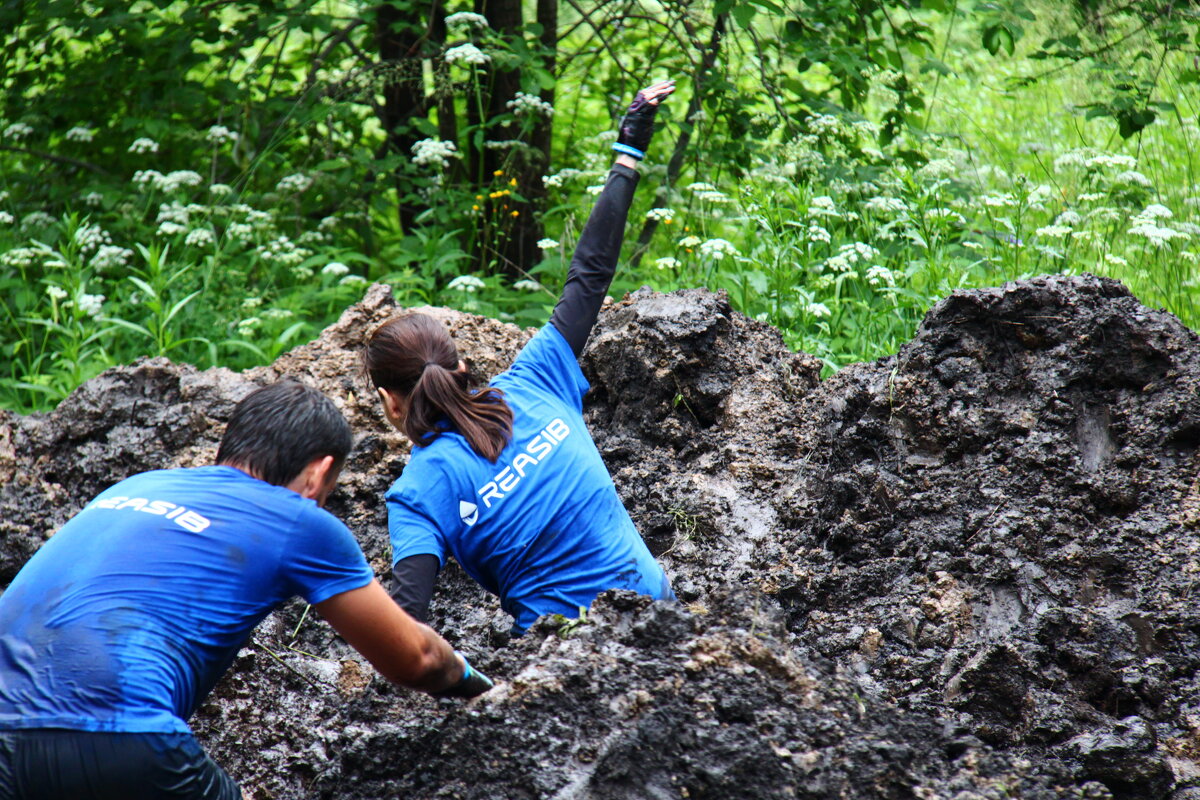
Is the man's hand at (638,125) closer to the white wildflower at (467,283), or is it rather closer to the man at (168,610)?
the man at (168,610)

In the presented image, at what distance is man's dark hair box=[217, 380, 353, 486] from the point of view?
7.19ft

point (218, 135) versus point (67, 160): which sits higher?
point (218, 135)

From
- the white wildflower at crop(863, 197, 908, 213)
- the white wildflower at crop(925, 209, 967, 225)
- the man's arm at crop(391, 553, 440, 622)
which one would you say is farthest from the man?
the white wildflower at crop(925, 209, 967, 225)

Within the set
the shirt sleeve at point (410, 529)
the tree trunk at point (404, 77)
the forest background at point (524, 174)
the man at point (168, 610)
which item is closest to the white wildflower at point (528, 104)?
the forest background at point (524, 174)

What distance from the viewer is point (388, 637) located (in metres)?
2.12

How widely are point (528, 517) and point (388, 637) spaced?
26.5 inches

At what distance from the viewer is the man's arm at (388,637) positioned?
2100mm

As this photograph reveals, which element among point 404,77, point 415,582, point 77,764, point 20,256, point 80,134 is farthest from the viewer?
point 80,134

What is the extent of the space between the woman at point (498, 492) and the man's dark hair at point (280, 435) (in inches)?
16.9

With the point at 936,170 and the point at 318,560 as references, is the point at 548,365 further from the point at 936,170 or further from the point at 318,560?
the point at 936,170

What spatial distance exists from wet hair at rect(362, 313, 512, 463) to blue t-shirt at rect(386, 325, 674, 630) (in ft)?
0.15

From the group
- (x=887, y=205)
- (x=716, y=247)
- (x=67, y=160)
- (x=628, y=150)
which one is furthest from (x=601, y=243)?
(x=67, y=160)

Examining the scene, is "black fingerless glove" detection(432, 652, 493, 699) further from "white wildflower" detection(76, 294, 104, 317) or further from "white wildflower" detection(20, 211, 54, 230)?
"white wildflower" detection(20, 211, 54, 230)

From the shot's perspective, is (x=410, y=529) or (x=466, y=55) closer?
(x=410, y=529)
